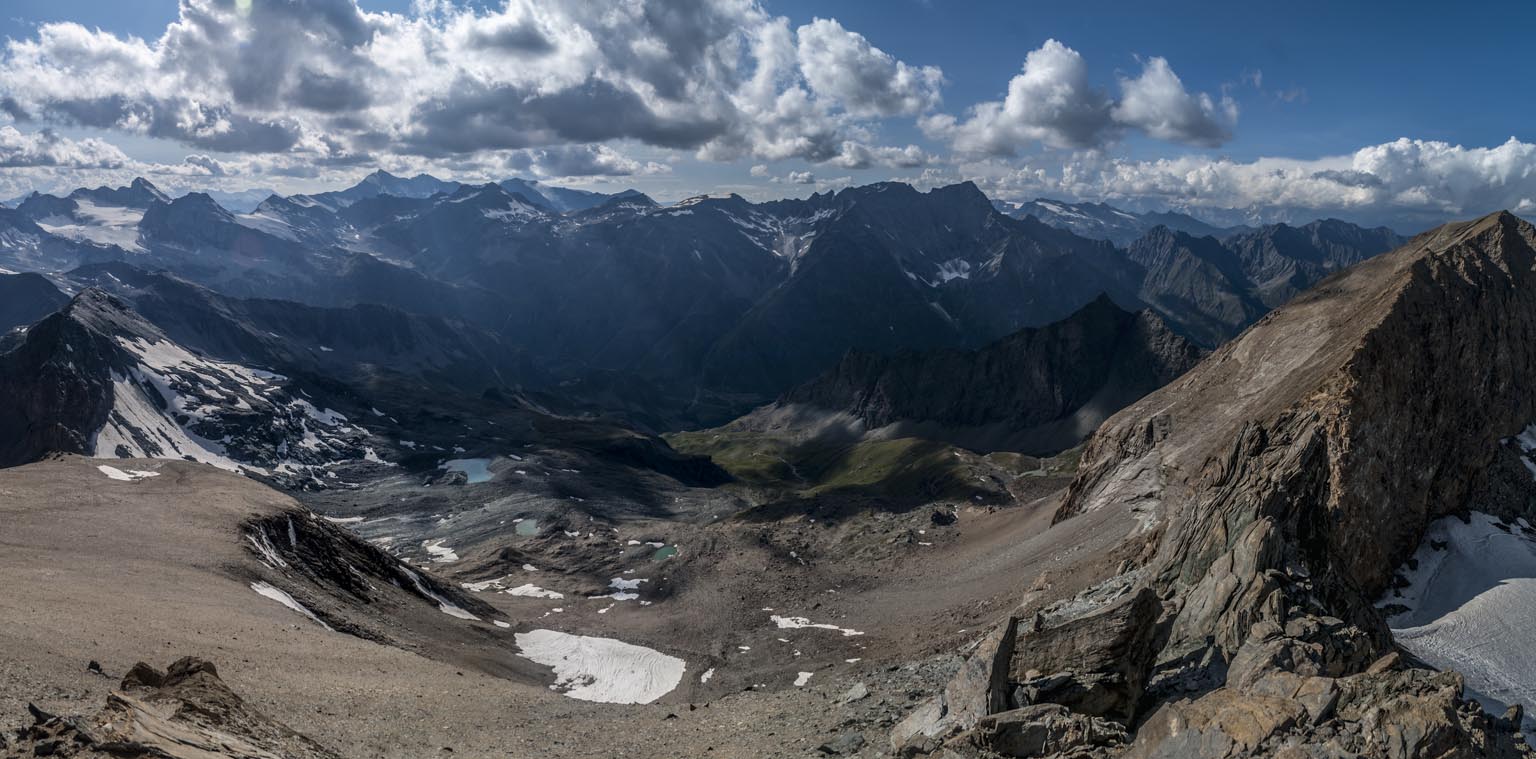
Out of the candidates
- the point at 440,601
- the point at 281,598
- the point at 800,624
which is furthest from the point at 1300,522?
the point at 440,601

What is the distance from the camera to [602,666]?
7075cm

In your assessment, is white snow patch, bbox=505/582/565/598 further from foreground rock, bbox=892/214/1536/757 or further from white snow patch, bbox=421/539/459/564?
foreground rock, bbox=892/214/1536/757

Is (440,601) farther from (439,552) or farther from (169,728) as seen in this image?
(439,552)

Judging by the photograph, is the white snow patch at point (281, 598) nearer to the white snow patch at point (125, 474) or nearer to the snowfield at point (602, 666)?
the snowfield at point (602, 666)

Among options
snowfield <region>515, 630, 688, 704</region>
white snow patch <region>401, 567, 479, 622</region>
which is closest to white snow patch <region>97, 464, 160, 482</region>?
white snow patch <region>401, 567, 479, 622</region>

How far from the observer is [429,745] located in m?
32.8

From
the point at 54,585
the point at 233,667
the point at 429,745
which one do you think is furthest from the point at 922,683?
the point at 54,585

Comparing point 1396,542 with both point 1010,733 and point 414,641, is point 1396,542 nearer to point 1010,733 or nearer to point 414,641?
point 1010,733

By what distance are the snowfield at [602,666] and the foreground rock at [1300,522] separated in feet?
117

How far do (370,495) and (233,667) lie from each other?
16108cm

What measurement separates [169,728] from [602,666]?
2043 inches

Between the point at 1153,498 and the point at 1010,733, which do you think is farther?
the point at 1153,498

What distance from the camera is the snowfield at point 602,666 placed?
212ft

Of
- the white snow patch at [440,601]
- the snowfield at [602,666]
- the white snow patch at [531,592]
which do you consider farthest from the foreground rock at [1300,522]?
the white snow patch at [531,592]
